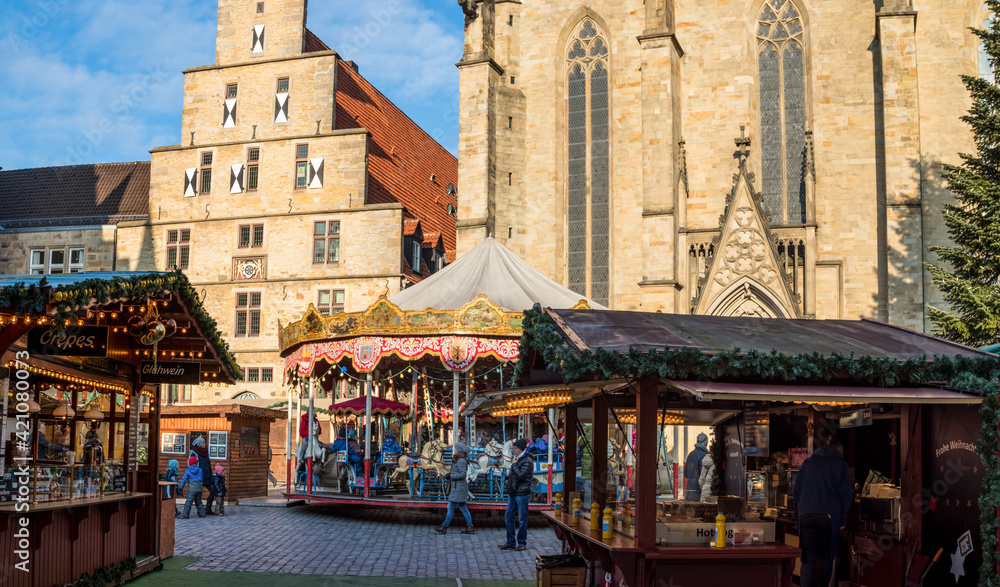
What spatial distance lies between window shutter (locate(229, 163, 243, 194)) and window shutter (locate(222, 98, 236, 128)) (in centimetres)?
148

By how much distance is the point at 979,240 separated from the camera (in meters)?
19.5

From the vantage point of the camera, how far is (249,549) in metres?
14.3

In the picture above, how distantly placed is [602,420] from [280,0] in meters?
28.3

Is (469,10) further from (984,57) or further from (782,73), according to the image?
(984,57)

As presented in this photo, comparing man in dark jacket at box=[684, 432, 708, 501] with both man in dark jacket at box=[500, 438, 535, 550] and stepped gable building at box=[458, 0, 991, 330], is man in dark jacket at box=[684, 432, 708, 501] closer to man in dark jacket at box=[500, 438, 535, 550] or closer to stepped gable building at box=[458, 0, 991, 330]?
man in dark jacket at box=[500, 438, 535, 550]

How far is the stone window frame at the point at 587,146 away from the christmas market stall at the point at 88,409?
58.4 ft

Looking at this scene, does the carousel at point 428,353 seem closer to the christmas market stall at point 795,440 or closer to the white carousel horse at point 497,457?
the white carousel horse at point 497,457

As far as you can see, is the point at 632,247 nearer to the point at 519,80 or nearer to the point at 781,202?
the point at 781,202

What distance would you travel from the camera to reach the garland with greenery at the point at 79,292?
7841 millimetres

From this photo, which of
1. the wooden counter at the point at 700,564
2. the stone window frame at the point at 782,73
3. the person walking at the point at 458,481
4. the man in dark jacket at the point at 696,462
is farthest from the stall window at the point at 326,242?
the wooden counter at the point at 700,564

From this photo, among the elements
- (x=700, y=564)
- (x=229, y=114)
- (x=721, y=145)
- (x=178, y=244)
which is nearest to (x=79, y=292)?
(x=700, y=564)

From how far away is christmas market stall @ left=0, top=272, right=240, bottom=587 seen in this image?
8453 millimetres

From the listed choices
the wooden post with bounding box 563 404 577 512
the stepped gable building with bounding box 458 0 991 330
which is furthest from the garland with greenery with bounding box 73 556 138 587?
the stepped gable building with bounding box 458 0 991 330

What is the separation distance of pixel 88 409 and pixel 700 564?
7429mm
